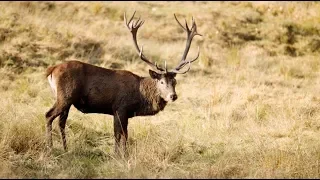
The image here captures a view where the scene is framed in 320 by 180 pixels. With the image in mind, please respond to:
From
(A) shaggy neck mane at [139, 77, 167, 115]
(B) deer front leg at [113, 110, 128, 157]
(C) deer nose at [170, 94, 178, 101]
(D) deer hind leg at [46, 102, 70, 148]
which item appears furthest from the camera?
(A) shaggy neck mane at [139, 77, 167, 115]

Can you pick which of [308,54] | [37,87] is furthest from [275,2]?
[37,87]

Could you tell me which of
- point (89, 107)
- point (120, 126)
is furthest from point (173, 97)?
point (89, 107)

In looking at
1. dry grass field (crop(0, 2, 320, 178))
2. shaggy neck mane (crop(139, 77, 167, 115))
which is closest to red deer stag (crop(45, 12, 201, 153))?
shaggy neck mane (crop(139, 77, 167, 115))

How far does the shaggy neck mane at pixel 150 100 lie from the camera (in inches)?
318

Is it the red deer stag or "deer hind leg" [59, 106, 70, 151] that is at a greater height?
the red deer stag

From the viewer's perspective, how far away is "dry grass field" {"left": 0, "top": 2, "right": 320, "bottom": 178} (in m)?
6.66

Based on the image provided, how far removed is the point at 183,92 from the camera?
483 inches

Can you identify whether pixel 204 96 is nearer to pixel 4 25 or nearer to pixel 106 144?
pixel 106 144

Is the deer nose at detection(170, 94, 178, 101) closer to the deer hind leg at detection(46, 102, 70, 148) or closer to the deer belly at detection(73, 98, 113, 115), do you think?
the deer belly at detection(73, 98, 113, 115)

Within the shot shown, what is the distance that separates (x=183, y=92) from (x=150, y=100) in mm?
4197

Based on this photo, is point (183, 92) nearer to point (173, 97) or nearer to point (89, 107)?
point (173, 97)

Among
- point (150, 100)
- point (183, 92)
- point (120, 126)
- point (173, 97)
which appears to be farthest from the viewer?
point (183, 92)

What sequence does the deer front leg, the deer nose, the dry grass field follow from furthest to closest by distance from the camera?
the deer nose → the deer front leg → the dry grass field

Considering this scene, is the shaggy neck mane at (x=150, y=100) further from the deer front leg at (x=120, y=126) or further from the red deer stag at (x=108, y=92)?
the deer front leg at (x=120, y=126)
